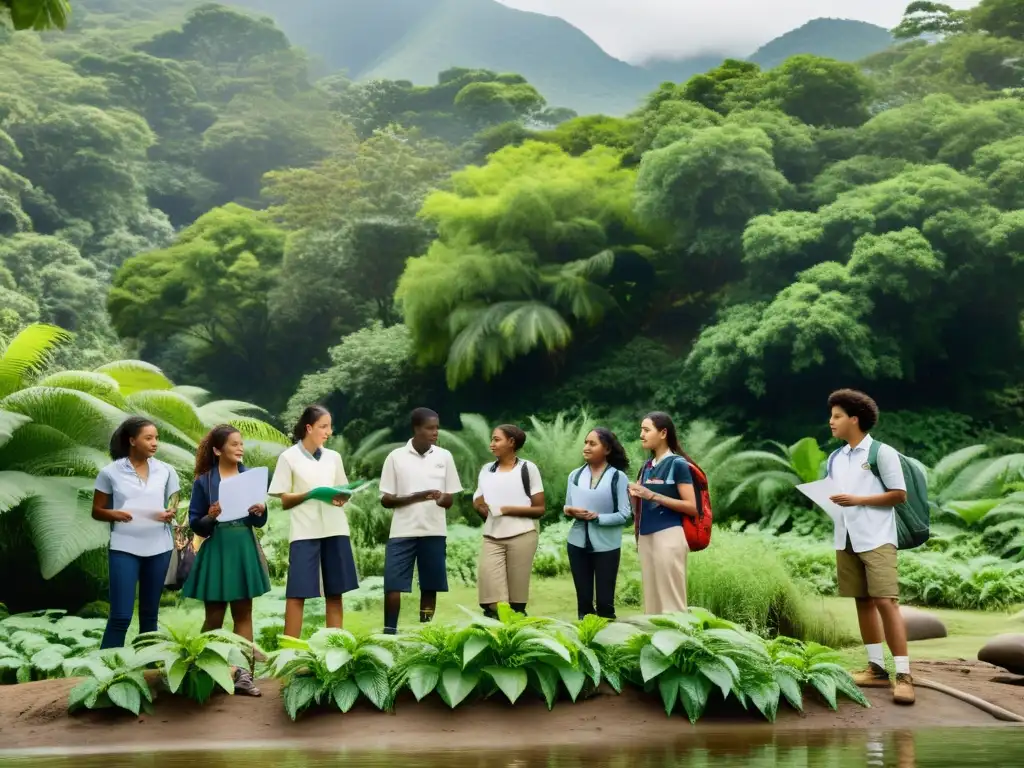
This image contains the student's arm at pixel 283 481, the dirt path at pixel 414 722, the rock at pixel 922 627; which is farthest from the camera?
the rock at pixel 922 627

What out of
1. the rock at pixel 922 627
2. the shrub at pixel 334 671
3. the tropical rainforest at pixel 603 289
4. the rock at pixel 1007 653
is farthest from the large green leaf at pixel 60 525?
the rock at pixel 1007 653

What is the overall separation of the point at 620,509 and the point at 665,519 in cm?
43

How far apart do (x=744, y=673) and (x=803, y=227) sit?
1776cm

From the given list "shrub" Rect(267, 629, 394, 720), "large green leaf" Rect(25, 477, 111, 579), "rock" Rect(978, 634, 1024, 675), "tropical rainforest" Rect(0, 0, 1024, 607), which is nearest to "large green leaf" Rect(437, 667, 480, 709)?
"shrub" Rect(267, 629, 394, 720)

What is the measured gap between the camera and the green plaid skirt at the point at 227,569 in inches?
228

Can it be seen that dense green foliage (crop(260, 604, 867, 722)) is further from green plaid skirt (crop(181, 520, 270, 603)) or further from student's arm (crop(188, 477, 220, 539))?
student's arm (crop(188, 477, 220, 539))

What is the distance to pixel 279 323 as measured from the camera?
33312mm

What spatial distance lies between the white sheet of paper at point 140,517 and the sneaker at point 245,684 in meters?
0.87

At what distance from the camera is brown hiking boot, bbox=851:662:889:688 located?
5.76 m

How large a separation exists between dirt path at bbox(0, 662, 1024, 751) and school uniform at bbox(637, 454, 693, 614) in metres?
0.96

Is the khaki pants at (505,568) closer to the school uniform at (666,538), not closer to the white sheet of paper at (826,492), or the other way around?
the school uniform at (666,538)

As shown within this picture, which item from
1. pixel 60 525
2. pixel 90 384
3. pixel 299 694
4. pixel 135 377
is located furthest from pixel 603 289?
pixel 299 694

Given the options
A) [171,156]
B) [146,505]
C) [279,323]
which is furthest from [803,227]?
[171,156]

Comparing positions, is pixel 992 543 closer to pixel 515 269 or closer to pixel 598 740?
pixel 598 740
